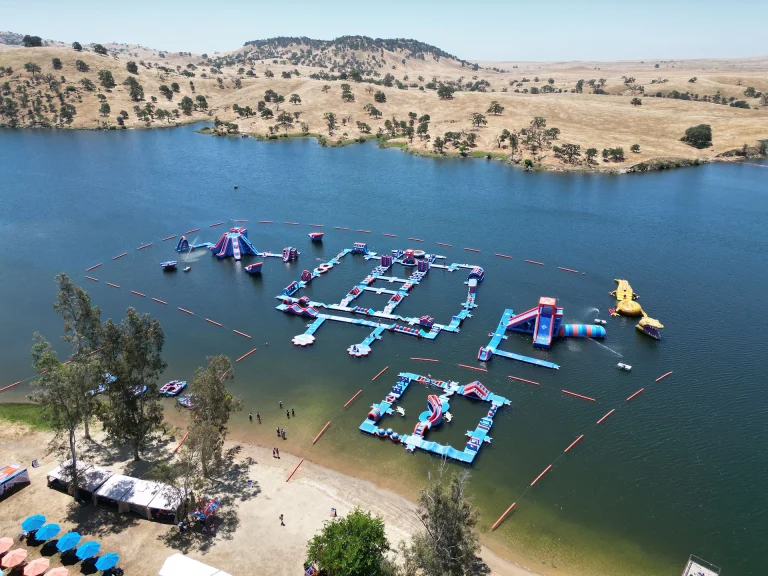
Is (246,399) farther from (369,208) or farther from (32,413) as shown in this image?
(369,208)

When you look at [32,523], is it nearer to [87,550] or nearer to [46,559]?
[46,559]

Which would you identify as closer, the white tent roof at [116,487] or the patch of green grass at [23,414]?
the white tent roof at [116,487]

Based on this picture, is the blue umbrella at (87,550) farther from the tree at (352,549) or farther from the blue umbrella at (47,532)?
the tree at (352,549)

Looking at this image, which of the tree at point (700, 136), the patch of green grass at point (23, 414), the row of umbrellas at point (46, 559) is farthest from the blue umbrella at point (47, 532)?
the tree at point (700, 136)

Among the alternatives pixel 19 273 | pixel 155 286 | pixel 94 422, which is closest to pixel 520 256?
pixel 155 286

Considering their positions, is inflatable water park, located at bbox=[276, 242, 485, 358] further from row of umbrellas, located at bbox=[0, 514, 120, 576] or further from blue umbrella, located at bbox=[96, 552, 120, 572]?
blue umbrella, located at bbox=[96, 552, 120, 572]
